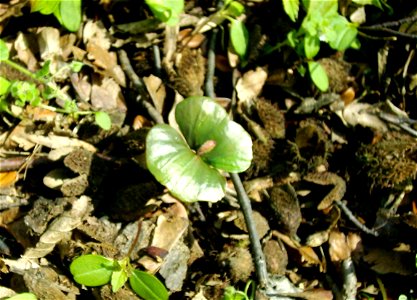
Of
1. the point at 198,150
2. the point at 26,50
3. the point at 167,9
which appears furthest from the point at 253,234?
the point at 26,50

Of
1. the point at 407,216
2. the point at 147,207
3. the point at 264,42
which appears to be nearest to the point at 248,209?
the point at 147,207

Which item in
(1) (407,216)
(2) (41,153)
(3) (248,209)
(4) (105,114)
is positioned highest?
(4) (105,114)

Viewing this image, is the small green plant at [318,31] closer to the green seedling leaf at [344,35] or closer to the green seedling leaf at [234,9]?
the green seedling leaf at [344,35]

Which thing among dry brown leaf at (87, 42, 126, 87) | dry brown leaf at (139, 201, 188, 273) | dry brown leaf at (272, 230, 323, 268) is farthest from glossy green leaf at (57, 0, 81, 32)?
dry brown leaf at (272, 230, 323, 268)

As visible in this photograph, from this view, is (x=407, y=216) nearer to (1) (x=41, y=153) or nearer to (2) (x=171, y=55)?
(2) (x=171, y=55)

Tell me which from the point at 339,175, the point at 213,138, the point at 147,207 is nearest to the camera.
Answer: the point at 213,138

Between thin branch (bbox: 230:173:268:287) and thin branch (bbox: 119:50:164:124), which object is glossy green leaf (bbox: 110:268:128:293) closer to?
thin branch (bbox: 230:173:268:287)
